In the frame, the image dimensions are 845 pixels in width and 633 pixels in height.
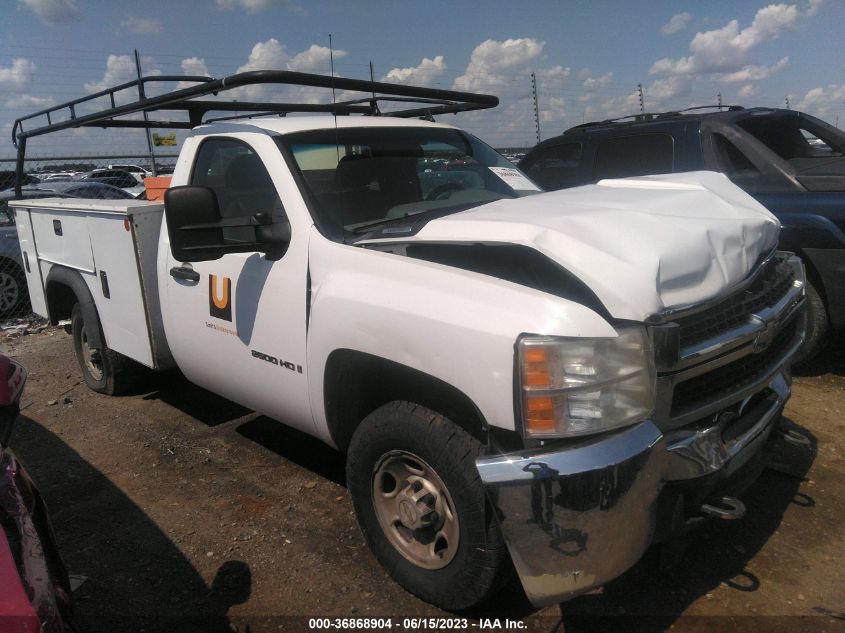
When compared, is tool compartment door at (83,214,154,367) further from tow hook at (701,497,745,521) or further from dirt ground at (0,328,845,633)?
tow hook at (701,497,745,521)

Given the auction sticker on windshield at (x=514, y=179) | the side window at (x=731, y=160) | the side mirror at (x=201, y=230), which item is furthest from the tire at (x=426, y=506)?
the side window at (x=731, y=160)

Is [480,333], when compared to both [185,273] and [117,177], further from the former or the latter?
[117,177]

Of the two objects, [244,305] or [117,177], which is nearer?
[244,305]

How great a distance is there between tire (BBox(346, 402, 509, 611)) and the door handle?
4.75 feet

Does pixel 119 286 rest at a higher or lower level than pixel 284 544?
higher

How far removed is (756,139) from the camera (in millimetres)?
5277

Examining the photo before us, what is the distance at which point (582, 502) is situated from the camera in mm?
1942

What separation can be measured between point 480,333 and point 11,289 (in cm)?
797

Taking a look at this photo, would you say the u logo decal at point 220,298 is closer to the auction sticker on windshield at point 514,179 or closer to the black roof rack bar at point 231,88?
the black roof rack bar at point 231,88

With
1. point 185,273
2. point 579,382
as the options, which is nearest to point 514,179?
point 185,273

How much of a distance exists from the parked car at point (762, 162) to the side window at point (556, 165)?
1 centimetres

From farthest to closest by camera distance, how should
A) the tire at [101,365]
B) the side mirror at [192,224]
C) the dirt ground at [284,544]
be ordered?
1. the tire at [101,365]
2. the side mirror at [192,224]
3. the dirt ground at [284,544]

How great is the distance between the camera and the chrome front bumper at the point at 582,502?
1.94 metres

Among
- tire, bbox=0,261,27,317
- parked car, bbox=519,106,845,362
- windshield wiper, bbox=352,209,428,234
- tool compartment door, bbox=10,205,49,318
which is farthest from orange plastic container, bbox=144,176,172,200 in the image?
tire, bbox=0,261,27,317
